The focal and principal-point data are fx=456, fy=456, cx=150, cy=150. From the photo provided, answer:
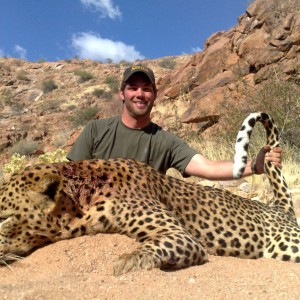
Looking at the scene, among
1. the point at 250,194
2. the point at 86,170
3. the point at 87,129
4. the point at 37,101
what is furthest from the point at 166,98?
the point at 37,101

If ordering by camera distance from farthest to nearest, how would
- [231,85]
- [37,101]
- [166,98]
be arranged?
1. [37,101]
2. [166,98]
3. [231,85]

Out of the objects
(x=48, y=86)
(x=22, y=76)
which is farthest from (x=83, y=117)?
(x=22, y=76)

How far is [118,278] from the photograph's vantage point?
294 cm

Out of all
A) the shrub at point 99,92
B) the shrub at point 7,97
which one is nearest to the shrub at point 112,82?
the shrub at point 99,92

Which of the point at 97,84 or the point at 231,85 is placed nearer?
the point at 231,85

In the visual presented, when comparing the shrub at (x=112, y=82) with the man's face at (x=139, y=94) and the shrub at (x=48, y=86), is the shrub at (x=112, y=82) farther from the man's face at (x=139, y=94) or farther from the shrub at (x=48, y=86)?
the man's face at (x=139, y=94)

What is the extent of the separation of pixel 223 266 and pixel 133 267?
34.0 inches

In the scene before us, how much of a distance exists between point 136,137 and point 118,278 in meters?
2.69

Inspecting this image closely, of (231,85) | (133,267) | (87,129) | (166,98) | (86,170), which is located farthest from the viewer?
(166,98)

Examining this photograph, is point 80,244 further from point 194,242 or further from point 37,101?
point 37,101

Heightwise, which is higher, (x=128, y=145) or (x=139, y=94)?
(x=139, y=94)

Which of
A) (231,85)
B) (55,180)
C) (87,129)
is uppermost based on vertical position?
(231,85)

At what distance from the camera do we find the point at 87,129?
552cm

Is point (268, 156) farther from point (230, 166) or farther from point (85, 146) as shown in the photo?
point (85, 146)
